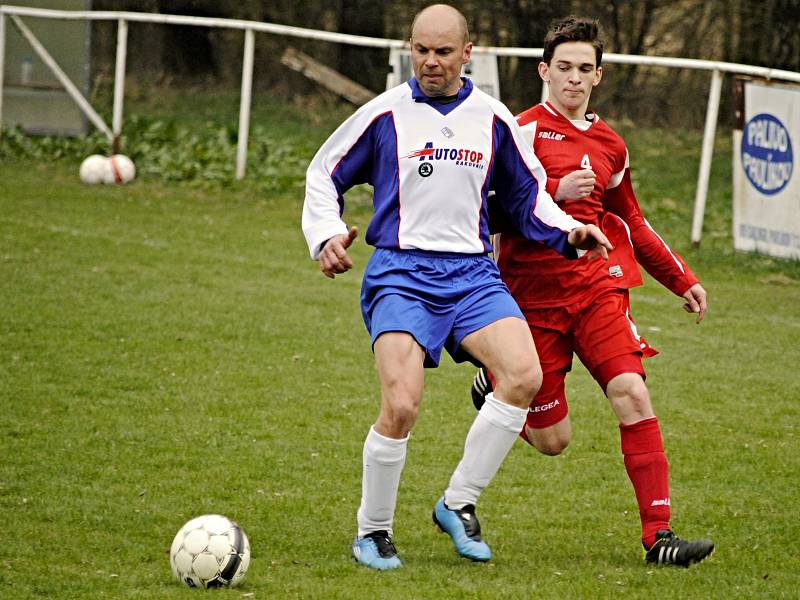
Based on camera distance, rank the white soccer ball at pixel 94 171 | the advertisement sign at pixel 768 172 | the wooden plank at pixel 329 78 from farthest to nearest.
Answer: the wooden plank at pixel 329 78 < the white soccer ball at pixel 94 171 < the advertisement sign at pixel 768 172

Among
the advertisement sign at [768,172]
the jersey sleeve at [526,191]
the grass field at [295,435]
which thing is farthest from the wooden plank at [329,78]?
the jersey sleeve at [526,191]

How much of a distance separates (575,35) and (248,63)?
31.8ft

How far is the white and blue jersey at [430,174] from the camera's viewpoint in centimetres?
486

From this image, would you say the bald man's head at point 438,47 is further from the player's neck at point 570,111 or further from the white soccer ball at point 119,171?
the white soccer ball at point 119,171

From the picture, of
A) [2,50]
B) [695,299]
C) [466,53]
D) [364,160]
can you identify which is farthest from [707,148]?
[2,50]

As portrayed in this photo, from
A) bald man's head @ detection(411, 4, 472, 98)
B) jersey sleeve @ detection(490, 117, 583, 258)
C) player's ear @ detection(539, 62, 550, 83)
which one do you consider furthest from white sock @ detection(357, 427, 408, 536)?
player's ear @ detection(539, 62, 550, 83)

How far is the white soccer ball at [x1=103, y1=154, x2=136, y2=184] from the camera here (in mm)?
14867

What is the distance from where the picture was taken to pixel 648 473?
16.4 feet

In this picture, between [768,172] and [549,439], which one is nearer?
[549,439]

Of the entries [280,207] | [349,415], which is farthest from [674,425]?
[280,207]

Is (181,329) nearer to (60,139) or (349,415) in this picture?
(349,415)

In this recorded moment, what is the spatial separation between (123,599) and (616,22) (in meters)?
17.9

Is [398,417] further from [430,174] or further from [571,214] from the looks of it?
[571,214]

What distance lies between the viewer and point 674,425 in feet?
23.8
